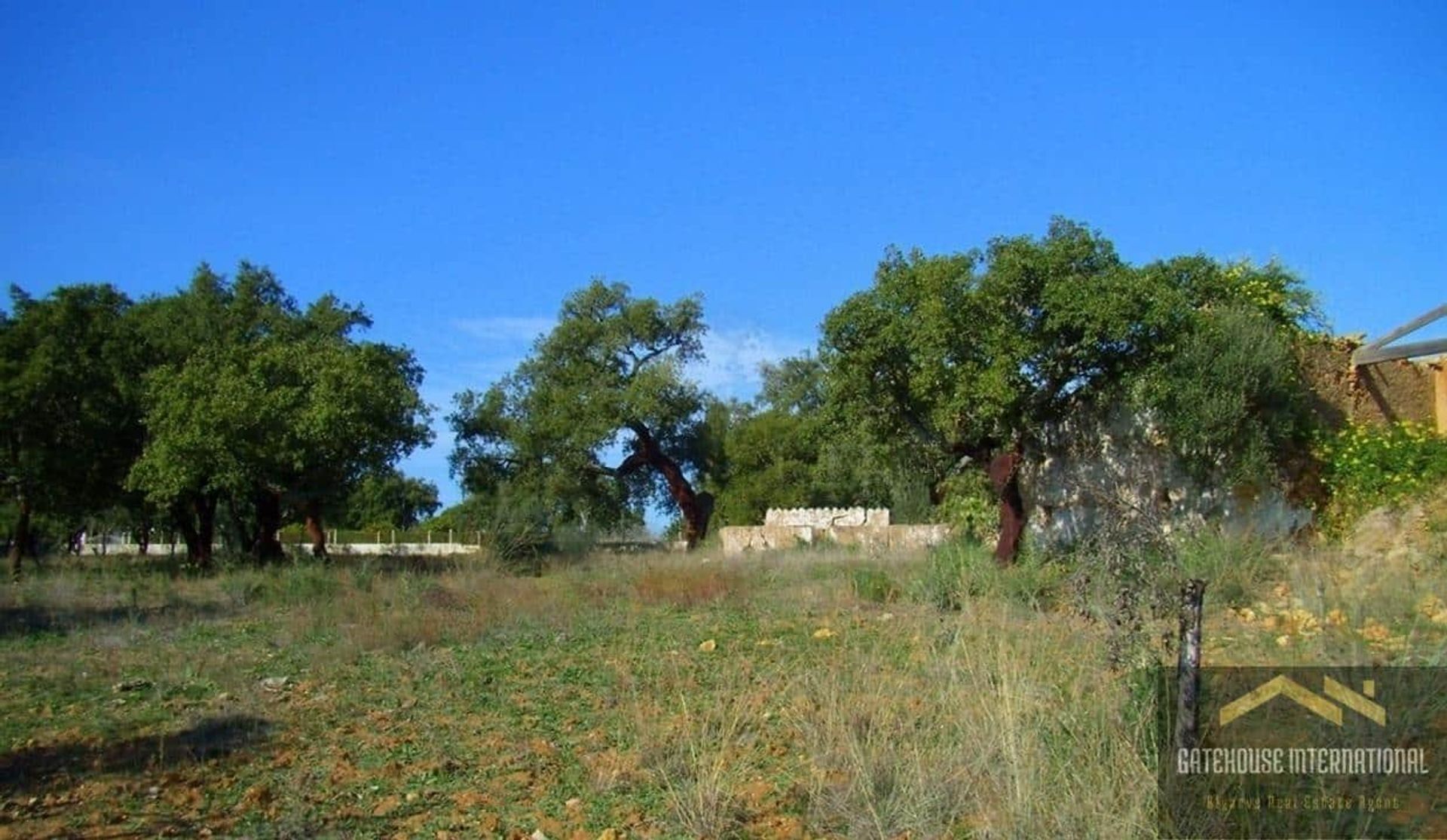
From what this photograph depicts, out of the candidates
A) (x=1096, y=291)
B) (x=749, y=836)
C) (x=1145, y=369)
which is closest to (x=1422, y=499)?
(x=1145, y=369)

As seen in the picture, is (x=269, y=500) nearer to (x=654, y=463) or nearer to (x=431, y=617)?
(x=654, y=463)

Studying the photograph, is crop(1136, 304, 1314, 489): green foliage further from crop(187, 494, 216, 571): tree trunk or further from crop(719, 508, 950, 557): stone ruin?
crop(187, 494, 216, 571): tree trunk

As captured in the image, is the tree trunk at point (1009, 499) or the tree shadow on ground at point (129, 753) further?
the tree trunk at point (1009, 499)

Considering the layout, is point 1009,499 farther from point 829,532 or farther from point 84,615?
point 84,615

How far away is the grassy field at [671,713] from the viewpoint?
4.68m

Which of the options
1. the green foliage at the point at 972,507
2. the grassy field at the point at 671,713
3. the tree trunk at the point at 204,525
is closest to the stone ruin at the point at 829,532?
the green foliage at the point at 972,507

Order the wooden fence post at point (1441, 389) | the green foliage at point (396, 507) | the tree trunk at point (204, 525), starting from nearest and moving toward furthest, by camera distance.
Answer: the wooden fence post at point (1441, 389)
the tree trunk at point (204, 525)
the green foliage at point (396, 507)

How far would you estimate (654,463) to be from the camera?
1164 inches

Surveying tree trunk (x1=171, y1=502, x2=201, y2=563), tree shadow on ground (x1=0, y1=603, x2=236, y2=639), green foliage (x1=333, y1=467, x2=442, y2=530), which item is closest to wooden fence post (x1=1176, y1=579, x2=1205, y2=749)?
tree shadow on ground (x1=0, y1=603, x2=236, y2=639)

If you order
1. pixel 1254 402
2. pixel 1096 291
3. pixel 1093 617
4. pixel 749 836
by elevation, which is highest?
pixel 1096 291

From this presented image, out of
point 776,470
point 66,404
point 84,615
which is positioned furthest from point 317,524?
point 84,615

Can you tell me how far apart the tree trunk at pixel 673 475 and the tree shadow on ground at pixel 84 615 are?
1556 cm

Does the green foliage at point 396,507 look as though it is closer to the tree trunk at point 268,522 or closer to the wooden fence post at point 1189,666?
the tree trunk at point 268,522

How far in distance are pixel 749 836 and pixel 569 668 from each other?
12.0 feet
